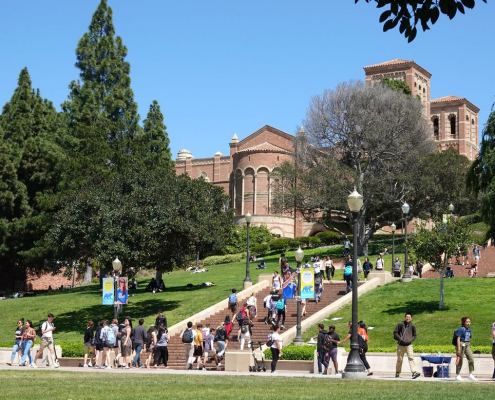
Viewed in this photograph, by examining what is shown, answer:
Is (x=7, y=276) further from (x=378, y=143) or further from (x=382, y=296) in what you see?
(x=382, y=296)

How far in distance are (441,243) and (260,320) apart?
766 cm

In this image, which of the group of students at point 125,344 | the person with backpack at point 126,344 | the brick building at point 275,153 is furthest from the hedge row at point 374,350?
the brick building at point 275,153

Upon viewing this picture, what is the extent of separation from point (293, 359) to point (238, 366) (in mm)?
1618

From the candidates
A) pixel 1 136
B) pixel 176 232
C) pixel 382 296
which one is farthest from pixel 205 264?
pixel 382 296

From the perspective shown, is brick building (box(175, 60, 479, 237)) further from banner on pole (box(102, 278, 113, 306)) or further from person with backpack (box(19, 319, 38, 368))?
person with backpack (box(19, 319, 38, 368))

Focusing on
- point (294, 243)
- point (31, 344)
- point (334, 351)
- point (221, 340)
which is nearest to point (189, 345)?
point (221, 340)

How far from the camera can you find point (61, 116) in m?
59.4

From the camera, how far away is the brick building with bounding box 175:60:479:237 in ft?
289

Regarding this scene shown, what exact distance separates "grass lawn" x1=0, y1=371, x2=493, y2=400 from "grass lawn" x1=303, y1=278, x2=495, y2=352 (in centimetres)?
816

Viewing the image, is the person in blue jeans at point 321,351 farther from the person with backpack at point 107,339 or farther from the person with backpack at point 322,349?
the person with backpack at point 107,339

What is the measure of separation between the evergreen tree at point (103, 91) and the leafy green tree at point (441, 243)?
911 inches

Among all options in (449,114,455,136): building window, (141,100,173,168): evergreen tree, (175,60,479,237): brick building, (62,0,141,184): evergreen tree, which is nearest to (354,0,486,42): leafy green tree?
(62,0,141,184): evergreen tree

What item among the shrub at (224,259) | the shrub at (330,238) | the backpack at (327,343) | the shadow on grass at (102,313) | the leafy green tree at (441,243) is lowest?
the backpack at (327,343)

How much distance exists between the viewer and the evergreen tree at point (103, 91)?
2122 inches
